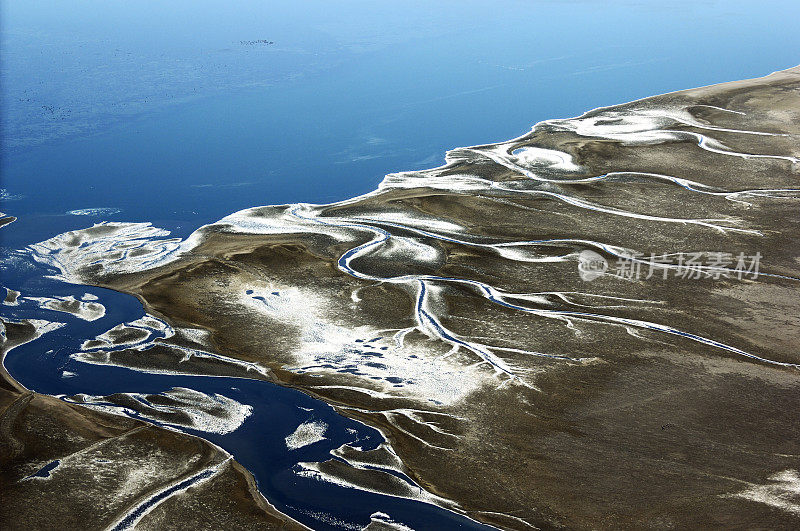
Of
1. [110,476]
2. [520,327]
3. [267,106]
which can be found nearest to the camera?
[110,476]

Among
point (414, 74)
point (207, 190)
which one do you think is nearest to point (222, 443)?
point (207, 190)

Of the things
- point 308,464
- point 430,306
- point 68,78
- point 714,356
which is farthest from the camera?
point 68,78

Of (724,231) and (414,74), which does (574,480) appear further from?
(414,74)

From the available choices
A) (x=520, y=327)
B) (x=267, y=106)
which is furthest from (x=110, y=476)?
(x=267, y=106)

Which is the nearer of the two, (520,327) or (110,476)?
(110,476)

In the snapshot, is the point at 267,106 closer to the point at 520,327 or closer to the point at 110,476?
the point at 520,327
